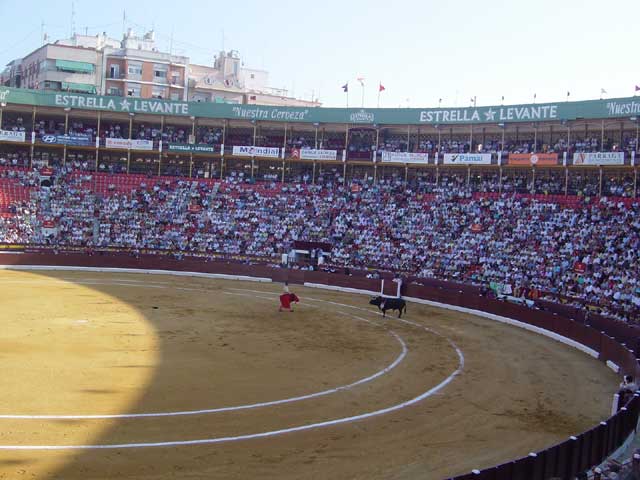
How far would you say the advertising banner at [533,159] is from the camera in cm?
4638

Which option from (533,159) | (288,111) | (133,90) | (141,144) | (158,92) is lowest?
(533,159)

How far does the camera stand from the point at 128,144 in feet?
188

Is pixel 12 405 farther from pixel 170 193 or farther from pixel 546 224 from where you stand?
pixel 170 193

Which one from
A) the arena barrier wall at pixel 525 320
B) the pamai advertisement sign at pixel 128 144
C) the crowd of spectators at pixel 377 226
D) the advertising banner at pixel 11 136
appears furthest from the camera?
the pamai advertisement sign at pixel 128 144

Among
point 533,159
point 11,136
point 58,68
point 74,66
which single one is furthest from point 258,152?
point 58,68

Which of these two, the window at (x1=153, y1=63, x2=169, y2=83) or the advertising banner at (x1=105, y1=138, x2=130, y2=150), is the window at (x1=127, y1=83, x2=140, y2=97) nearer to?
the window at (x1=153, y1=63, x2=169, y2=83)

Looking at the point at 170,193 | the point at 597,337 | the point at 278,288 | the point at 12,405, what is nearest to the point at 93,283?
the point at 278,288

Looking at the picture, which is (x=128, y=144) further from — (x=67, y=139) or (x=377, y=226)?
(x=377, y=226)

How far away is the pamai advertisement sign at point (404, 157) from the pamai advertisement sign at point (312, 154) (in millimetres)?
4287

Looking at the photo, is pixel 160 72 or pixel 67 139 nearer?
pixel 67 139

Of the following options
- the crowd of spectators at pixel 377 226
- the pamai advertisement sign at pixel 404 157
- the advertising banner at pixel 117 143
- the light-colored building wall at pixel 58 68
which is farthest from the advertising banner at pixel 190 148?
the light-colored building wall at pixel 58 68

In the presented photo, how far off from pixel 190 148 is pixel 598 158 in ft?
106

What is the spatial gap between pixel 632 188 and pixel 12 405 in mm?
41262

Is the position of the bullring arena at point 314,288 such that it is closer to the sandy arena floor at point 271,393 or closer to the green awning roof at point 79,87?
the sandy arena floor at point 271,393
